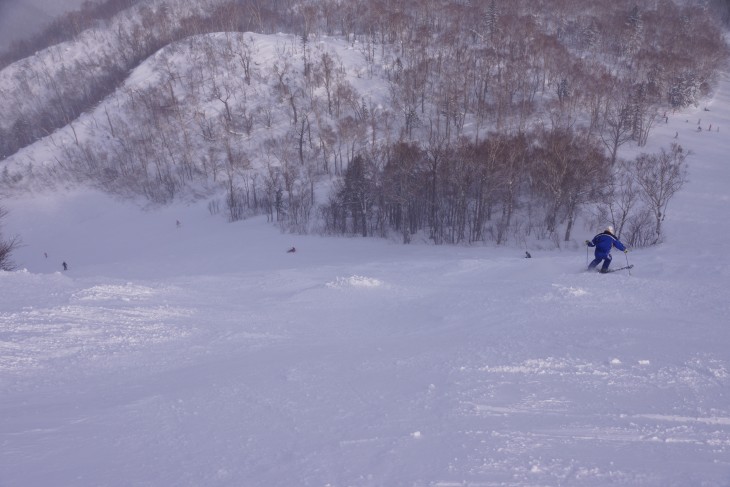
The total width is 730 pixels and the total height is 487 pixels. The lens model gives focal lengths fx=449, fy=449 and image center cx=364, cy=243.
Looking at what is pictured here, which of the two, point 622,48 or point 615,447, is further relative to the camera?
point 622,48

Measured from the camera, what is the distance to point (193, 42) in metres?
84.2

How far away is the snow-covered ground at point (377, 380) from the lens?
5.05m

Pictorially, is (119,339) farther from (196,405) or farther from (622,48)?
(622,48)

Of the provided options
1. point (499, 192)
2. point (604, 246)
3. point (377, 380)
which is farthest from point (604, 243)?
point (499, 192)

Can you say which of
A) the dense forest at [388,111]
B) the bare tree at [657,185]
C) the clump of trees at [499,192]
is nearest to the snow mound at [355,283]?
the clump of trees at [499,192]

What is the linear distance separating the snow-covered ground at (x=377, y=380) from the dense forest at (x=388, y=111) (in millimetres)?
28176

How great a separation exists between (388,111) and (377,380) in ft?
225

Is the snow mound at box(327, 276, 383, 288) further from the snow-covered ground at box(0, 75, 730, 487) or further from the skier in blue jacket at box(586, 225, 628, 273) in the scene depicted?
the skier in blue jacket at box(586, 225, 628, 273)

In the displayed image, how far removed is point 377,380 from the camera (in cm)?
743

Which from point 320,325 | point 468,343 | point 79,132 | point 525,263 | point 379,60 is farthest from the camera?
point 379,60

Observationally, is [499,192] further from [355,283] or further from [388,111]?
[388,111]

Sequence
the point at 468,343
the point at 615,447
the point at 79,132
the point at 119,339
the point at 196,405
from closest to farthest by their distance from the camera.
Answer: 1. the point at 615,447
2. the point at 196,405
3. the point at 468,343
4. the point at 119,339
5. the point at 79,132

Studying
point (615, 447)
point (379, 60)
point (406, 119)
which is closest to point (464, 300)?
point (615, 447)

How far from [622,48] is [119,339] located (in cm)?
9222
